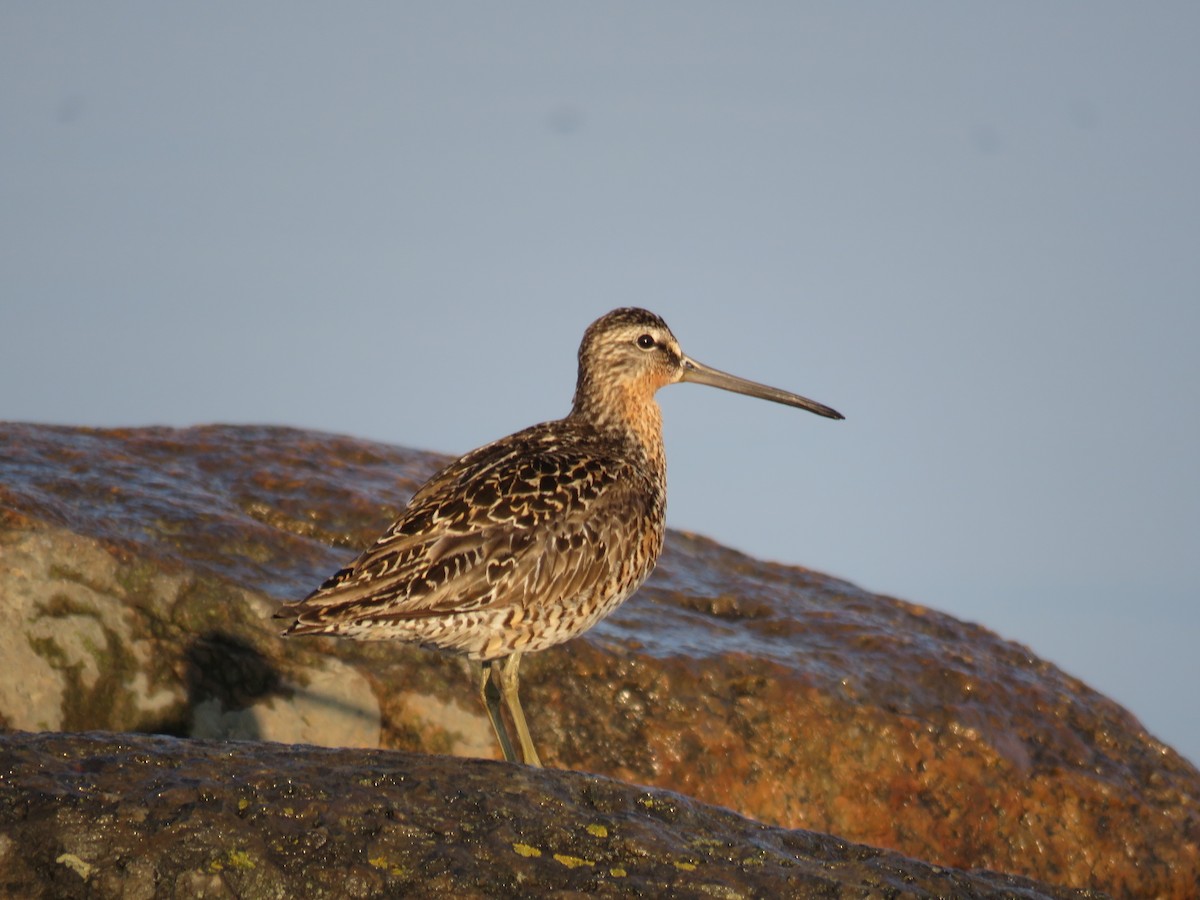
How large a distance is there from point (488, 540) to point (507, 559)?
0.48 ft

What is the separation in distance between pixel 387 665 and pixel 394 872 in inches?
189

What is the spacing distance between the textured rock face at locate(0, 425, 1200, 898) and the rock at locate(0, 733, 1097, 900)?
332 centimetres

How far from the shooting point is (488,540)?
27.2ft

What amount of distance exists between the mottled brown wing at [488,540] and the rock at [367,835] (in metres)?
2.01

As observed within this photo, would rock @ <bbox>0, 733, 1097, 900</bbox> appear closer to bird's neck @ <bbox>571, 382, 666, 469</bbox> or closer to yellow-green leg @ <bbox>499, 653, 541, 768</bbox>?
yellow-green leg @ <bbox>499, 653, 541, 768</bbox>

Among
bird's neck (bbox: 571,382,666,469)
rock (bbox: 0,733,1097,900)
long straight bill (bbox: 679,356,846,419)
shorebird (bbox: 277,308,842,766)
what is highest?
long straight bill (bbox: 679,356,846,419)

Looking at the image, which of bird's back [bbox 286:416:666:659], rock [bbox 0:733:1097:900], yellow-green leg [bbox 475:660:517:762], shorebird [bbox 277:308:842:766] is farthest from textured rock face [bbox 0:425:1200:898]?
rock [bbox 0:733:1097:900]

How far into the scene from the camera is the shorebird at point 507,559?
7.94 metres

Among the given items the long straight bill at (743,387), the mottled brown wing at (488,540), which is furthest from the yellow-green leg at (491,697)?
the long straight bill at (743,387)

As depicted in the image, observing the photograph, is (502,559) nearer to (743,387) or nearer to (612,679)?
(612,679)

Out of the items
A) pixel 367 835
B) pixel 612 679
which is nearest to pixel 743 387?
pixel 612 679

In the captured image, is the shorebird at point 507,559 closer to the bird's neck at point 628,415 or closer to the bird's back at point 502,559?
the bird's back at point 502,559

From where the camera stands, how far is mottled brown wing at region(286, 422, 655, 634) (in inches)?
311

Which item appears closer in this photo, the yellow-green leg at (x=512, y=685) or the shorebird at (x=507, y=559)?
the shorebird at (x=507, y=559)
